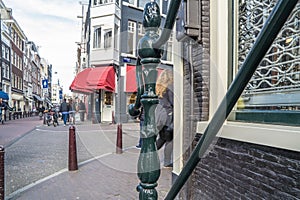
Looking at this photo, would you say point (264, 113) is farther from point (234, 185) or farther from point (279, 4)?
point (279, 4)

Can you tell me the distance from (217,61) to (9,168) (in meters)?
4.41

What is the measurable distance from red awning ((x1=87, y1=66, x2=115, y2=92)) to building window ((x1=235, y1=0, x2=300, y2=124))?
98cm

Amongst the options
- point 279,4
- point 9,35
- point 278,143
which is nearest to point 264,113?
point 278,143

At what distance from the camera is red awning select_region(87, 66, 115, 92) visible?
52.0 inches

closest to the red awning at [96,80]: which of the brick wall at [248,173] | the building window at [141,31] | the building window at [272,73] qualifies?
the building window at [141,31]

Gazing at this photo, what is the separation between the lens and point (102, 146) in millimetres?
1424

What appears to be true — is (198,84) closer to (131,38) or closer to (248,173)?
(248,173)

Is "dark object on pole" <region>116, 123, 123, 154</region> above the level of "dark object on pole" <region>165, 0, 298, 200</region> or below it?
below

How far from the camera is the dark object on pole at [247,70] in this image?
71 cm

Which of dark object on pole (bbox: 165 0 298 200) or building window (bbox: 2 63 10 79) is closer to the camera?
dark object on pole (bbox: 165 0 298 200)

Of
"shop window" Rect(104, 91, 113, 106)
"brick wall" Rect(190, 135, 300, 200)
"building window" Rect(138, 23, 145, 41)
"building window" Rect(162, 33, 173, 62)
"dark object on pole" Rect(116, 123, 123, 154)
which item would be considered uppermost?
"building window" Rect(138, 23, 145, 41)

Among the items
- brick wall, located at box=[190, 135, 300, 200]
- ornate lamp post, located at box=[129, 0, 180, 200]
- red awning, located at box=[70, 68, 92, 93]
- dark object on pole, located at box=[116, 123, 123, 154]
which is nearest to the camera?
ornate lamp post, located at box=[129, 0, 180, 200]

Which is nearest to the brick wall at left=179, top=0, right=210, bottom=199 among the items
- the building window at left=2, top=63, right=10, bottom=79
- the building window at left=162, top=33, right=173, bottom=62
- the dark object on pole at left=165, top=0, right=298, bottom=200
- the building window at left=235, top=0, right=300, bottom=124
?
the building window at left=235, top=0, right=300, bottom=124

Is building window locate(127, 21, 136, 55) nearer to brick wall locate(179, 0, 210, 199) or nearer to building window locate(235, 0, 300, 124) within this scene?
building window locate(235, 0, 300, 124)
